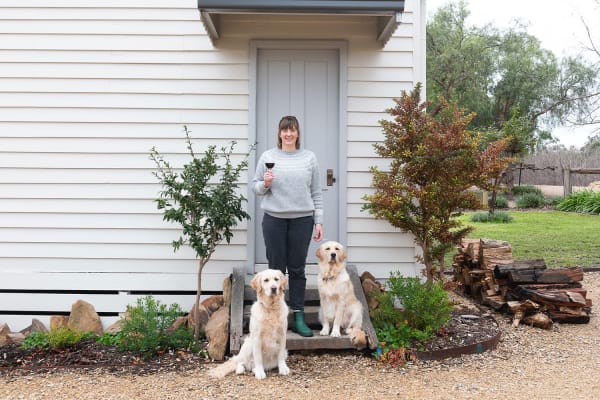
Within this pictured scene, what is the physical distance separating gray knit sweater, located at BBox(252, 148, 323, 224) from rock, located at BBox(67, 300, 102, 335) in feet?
7.48

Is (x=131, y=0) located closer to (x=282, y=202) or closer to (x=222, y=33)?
(x=222, y=33)

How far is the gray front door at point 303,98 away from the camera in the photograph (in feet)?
18.6

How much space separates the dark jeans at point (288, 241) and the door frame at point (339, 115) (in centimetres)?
104

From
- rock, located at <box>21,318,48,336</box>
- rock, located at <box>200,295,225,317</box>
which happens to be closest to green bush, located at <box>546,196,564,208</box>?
rock, located at <box>200,295,225,317</box>

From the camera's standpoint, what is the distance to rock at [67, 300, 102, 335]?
5270 millimetres

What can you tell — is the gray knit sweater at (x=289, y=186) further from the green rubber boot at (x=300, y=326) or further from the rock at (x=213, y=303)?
the rock at (x=213, y=303)

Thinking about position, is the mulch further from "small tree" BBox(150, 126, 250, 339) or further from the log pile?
the log pile

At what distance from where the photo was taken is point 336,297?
4590 mm

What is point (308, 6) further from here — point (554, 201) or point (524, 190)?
point (524, 190)

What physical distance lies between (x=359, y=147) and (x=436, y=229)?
1226mm

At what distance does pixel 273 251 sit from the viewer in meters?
4.50

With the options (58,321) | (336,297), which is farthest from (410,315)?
(58,321)

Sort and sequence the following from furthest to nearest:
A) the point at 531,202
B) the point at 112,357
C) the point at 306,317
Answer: the point at 531,202 → the point at 306,317 → the point at 112,357

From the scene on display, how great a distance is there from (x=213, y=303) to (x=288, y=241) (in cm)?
129
